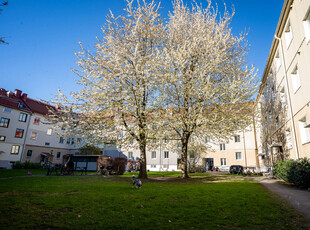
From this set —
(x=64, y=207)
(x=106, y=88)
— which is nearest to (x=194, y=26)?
(x=106, y=88)

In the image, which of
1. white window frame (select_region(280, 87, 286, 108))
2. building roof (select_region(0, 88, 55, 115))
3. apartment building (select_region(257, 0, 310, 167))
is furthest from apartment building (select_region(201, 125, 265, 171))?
building roof (select_region(0, 88, 55, 115))

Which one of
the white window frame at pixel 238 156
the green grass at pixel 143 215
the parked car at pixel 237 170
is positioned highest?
the white window frame at pixel 238 156

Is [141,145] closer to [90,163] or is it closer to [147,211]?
[147,211]

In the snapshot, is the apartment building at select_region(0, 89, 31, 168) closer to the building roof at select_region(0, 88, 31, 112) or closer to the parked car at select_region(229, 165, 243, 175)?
the building roof at select_region(0, 88, 31, 112)

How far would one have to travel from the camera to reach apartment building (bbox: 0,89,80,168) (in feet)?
109

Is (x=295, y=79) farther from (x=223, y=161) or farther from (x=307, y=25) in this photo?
(x=223, y=161)

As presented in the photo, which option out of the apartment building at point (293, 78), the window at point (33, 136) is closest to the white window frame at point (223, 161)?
the apartment building at point (293, 78)

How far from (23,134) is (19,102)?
6323mm

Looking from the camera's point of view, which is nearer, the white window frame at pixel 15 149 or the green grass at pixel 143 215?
the green grass at pixel 143 215

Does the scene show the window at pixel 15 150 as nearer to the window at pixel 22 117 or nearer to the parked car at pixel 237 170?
the window at pixel 22 117

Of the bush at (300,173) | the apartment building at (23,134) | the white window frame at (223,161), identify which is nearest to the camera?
the bush at (300,173)

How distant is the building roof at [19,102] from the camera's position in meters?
34.3

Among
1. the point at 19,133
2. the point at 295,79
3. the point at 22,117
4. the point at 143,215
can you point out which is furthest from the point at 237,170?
the point at 22,117

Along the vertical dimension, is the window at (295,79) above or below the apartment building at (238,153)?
above
